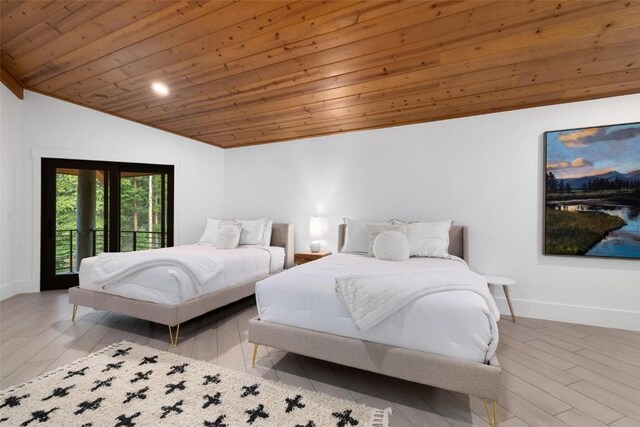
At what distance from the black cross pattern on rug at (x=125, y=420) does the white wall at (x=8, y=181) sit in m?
3.48

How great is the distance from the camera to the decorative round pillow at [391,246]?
10.2 feet

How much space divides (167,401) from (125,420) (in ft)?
0.73

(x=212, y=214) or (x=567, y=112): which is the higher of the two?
(x=567, y=112)

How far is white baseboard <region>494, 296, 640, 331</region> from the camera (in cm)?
302

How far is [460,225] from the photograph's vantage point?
370 centimetres

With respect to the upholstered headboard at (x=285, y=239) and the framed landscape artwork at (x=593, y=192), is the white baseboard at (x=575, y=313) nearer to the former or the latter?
the framed landscape artwork at (x=593, y=192)

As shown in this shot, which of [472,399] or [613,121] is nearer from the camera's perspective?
[472,399]

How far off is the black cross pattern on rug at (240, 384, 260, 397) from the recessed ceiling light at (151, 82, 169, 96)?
309cm

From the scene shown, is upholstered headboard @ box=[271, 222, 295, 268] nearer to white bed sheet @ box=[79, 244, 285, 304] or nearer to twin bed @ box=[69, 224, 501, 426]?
white bed sheet @ box=[79, 244, 285, 304]

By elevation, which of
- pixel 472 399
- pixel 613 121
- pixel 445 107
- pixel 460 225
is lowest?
pixel 472 399

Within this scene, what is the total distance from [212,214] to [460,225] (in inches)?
160

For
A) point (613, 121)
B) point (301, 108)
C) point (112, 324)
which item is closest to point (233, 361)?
point (112, 324)

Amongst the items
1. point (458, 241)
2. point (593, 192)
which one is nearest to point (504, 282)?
point (458, 241)

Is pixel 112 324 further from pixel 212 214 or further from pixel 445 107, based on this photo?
pixel 445 107
